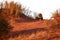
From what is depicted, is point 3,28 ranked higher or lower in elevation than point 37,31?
higher

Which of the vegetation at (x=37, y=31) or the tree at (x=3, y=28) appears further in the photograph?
the vegetation at (x=37, y=31)

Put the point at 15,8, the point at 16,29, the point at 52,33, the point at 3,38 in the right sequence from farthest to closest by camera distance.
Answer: the point at 15,8 < the point at 16,29 < the point at 52,33 < the point at 3,38

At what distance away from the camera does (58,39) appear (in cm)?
1966

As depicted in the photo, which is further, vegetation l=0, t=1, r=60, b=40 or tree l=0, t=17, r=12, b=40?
vegetation l=0, t=1, r=60, b=40

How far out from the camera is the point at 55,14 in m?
26.6

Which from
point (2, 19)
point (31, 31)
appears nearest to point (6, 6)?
point (31, 31)

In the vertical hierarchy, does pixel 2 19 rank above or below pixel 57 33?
above

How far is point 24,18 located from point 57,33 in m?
8.82

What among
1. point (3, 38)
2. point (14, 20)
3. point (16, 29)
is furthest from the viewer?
point (14, 20)

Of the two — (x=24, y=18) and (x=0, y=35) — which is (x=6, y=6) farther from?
(x=0, y=35)

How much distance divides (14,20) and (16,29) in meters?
4.76

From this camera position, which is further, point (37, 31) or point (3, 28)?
point (37, 31)

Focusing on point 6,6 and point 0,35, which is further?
point 6,6

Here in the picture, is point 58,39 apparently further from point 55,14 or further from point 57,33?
point 55,14
